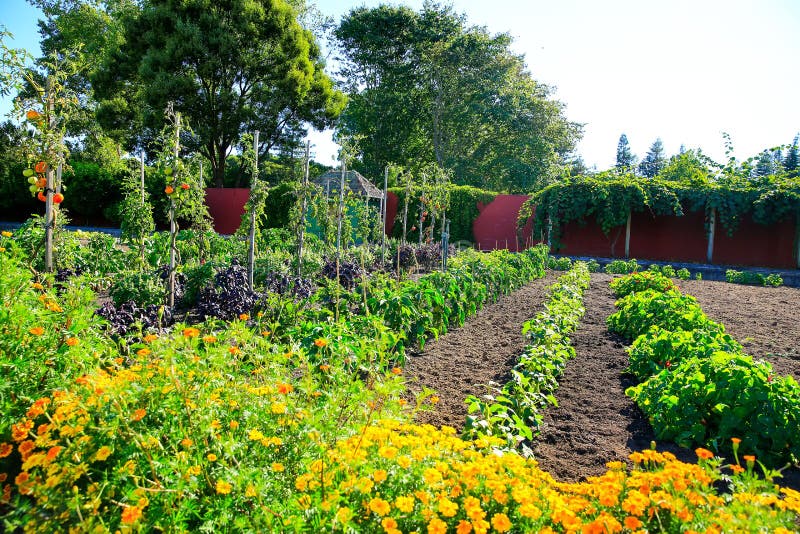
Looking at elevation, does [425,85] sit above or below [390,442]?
above

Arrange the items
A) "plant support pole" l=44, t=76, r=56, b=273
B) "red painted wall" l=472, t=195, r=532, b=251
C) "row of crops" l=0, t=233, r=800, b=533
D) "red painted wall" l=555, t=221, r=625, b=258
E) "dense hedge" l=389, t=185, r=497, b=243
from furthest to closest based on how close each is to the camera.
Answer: "dense hedge" l=389, t=185, r=497, b=243, "red painted wall" l=472, t=195, r=532, b=251, "red painted wall" l=555, t=221, r=625, b=258, "plant support pole" l=44, t=76, r=56, b=273, "row of crops" l=0, t=233, r=800, b=533

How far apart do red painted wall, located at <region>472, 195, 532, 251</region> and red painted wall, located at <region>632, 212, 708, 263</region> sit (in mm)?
3827

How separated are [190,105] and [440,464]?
21.9 meters

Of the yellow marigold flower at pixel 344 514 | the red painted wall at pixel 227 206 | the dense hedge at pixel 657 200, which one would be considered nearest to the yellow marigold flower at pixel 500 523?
the yellow marigold flower at pixel 344 514

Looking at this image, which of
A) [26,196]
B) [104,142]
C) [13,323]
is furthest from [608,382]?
[104,142]

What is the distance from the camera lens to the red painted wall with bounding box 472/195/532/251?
18.4 metres

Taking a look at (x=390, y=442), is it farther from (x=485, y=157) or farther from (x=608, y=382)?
(x=485, y=157)

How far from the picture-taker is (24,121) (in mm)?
4301

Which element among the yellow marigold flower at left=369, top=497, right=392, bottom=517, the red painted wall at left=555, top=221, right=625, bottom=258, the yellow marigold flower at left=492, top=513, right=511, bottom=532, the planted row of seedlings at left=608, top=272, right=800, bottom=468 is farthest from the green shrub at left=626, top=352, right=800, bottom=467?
the red painted wall at left=555, top=221, right=625, bottom=258

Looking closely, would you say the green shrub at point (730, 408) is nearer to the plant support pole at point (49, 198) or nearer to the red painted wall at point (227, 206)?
the plant support pole at point (49, 198)

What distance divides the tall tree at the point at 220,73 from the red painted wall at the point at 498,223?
32.7 ft

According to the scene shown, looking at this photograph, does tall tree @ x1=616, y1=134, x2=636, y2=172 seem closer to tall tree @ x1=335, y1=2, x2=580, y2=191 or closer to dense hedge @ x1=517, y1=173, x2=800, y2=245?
tall tree @ x1=335, y1=2, x2=580, y2=191

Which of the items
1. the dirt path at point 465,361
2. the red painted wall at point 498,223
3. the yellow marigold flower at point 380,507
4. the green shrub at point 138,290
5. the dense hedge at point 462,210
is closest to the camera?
the yellow marigold flower at point 380,507

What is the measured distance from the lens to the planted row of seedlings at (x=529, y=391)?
2.80 meters
